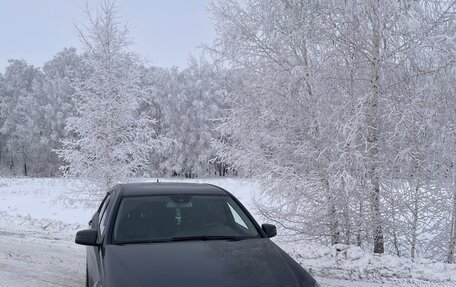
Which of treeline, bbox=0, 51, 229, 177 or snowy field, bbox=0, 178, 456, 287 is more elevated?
treeline, bbox=0, 51, 229, 177

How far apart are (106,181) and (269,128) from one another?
7283 mm

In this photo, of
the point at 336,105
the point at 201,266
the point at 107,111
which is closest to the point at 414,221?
the point at 336,105

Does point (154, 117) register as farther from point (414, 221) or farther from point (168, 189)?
point (168, 189)

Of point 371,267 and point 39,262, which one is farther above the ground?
point 371,267

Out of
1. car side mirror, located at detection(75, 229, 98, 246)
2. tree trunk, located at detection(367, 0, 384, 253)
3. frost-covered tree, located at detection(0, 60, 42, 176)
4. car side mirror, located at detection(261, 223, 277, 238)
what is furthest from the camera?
frost-covered tree, located at detection(0, 60, 42, 176)

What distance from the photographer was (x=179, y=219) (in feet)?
15.4

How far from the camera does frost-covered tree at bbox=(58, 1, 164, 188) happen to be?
1498 centimetres

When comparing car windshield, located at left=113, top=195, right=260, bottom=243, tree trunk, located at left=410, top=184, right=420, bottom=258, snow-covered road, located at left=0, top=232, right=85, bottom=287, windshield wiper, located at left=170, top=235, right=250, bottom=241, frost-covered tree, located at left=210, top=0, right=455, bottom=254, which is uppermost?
frost-covered tree, located at left=210, top=0, right=455, bottom=254

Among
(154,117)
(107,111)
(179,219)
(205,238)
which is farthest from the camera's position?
(154,117)

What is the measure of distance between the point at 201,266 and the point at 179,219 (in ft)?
3.54

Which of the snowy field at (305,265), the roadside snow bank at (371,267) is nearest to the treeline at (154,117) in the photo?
the snowy field at (305,265)

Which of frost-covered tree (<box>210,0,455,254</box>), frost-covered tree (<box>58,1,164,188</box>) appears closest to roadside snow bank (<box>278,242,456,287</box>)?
frost-covered tree (<box>210,0,455,254</box>)

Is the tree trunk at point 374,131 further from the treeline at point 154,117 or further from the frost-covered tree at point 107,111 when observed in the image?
the treeline at point 154,117

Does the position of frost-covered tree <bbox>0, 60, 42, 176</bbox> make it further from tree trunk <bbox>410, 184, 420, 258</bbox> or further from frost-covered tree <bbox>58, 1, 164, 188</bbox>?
tree trunk <bbox>410, 184, 420, 258</bbox>
